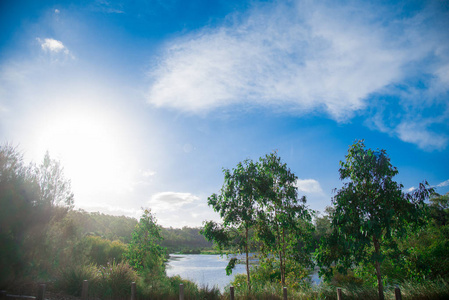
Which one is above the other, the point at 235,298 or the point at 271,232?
the point at 271,232

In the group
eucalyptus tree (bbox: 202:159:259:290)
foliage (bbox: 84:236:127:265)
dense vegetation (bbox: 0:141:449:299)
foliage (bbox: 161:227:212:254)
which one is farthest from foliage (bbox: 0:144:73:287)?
foliage (bbox: 161:227:212:254)

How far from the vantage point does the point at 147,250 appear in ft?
48.7

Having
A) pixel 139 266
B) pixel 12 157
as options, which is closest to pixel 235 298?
pixel 139 266

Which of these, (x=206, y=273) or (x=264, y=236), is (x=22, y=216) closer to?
(x=264, y=236)

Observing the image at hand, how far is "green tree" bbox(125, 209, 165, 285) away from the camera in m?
14.0

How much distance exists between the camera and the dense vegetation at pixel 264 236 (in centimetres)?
917

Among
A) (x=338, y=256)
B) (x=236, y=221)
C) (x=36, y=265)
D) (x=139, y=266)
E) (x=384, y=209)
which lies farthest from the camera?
(x=139, y=266)

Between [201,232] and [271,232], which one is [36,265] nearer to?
[201,232]

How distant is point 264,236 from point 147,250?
7.25 m

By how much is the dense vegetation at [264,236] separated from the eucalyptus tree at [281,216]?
50mm

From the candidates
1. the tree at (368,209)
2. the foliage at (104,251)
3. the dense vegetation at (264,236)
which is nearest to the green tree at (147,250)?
the dense vegetation at (264,236)

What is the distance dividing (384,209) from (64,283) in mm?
14416

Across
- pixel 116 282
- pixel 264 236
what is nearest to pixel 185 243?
pixel 116 282

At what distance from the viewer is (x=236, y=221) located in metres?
12.6
